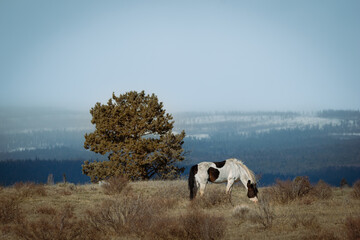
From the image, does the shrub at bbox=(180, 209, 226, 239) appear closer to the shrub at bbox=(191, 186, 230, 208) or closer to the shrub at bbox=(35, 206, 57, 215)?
the shrub at bbox=(191, 186, 230, 208)

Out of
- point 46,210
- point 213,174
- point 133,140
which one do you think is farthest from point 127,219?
point 133,140

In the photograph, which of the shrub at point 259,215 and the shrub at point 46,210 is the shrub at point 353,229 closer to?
the shrub at point 259,215

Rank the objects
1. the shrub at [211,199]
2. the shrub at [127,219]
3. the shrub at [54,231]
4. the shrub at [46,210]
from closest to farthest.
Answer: the shrub at [54,231] < the shrub at [127,219] < the shrub at [46,210] < the shrub at [211,199]

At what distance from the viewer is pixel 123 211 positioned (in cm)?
1152

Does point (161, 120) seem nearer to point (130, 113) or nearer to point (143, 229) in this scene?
point (130, 113)

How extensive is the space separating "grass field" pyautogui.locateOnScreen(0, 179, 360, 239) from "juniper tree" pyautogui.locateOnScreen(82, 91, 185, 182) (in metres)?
15.6

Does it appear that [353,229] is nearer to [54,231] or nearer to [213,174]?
[54,231]

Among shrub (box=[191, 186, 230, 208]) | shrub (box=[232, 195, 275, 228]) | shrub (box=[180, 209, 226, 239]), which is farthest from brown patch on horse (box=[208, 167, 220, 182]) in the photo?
shrub (box=[180, 209, 226, 239])

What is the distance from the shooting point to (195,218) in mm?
10602

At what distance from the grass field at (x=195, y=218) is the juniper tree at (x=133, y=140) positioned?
1558 cm

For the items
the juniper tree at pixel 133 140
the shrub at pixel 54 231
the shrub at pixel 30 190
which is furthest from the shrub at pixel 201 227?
the juniper tree at pixel 133 140

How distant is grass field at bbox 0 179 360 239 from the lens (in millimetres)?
10203

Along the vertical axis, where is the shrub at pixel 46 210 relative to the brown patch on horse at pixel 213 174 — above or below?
below

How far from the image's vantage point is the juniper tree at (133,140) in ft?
109
